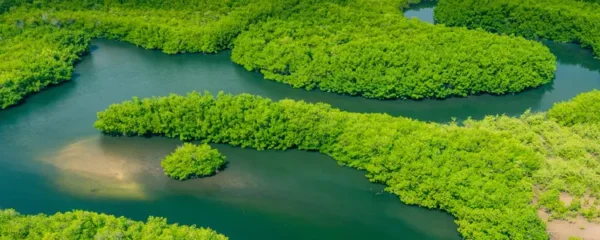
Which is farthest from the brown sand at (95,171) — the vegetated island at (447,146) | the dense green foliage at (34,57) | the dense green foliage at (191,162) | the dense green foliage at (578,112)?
the dense green foliage at (578,112)

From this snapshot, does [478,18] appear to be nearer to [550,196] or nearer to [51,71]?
[550,196]

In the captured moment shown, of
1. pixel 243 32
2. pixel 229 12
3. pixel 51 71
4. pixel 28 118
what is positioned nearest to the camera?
pixel 28 118

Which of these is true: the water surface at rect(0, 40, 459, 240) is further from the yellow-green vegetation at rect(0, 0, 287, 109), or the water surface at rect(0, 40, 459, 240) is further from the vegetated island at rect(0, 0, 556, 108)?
the vegetated island at rect(0, 0, 556, 108)

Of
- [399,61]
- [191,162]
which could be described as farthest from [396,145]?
[191,162]

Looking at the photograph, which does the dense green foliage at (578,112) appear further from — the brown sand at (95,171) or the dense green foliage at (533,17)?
the brown sand at (95,171)

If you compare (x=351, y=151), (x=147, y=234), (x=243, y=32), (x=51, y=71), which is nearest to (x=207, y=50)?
(x=243, y=32)

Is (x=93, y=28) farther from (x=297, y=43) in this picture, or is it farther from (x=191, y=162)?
(x=191, y=162)
